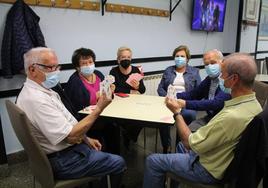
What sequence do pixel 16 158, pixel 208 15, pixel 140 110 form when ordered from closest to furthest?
pixel 140 110
pixel 16 158
pixel 208 15

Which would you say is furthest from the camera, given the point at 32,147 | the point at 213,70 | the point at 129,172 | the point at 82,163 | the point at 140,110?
the point at 129,172

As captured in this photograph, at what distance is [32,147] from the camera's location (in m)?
1.37

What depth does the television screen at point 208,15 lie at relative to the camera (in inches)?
167

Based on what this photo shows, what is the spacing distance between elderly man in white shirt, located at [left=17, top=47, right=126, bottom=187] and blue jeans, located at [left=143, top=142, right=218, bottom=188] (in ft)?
0.64

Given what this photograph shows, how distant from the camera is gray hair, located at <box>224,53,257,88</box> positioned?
137 centimetres

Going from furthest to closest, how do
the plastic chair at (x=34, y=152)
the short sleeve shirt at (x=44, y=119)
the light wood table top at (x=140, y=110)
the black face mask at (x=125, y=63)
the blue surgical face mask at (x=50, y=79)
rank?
the black face mask at (x=125, y=63) < the light wood table top at (x=140, y=110) < the blue surgical face mask at (x=50, y=79) < the short sleeve shirt at (x=44, y=119) < the plastic chair at (x=34, y=152)

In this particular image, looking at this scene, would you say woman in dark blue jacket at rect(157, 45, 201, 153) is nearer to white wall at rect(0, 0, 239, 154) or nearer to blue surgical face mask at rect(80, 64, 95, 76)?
white wall at rect(0, 0, 239, 154)

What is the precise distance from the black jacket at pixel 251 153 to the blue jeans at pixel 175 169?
0.75 ft

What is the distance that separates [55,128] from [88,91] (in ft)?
2.93

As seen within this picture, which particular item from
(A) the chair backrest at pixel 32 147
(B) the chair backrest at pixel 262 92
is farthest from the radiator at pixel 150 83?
(A) the chair backrest at pixel 32 147

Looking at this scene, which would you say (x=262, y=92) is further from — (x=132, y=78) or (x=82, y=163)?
(x=82, y=163)

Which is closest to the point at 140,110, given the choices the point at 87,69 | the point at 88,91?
the point at 88,91

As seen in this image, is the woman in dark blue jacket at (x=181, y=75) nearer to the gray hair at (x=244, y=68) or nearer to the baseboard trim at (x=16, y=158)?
the gray hair at (x=244, y=68)

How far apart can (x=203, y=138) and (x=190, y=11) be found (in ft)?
10.8
